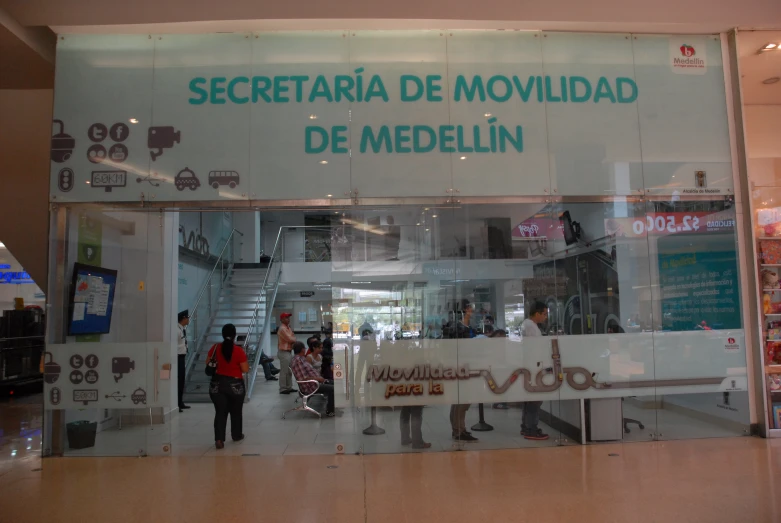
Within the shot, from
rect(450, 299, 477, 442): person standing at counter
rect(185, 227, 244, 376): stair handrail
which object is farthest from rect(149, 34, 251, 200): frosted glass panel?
rect(185, 227, 244, 376): stair handrail

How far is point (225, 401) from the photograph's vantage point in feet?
20.9

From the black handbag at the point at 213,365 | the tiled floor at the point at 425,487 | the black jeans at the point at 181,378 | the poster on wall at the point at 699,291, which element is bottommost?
the tiled floor at the point at 425,487

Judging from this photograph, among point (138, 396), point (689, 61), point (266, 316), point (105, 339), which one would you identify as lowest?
point (138, 396)

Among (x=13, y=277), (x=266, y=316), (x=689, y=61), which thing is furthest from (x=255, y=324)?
(x=689, y=61)

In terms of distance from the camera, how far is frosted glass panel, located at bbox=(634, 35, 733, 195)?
6383 millimetres

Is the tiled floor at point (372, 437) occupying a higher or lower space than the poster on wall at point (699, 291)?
lower

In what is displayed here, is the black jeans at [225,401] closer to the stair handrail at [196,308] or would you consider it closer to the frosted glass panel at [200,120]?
the frosted glass panel at [200,120]

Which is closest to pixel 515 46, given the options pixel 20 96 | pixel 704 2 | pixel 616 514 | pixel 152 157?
A: pixel 704 2

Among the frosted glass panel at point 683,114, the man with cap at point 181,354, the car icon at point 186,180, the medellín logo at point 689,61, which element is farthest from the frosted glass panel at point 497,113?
the man with cap at point 181,354

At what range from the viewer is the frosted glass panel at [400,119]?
614cm

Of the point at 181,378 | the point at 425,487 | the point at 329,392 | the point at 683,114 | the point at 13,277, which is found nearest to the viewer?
the point at 425,487

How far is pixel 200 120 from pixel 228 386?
3119 millimetres

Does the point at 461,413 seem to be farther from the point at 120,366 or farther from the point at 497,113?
the point at 120,366

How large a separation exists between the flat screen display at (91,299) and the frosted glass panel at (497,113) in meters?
4.24
